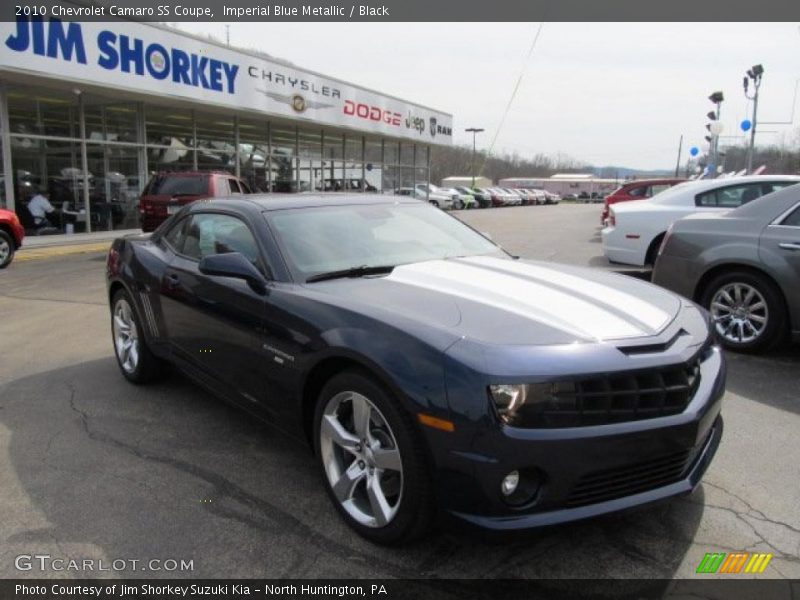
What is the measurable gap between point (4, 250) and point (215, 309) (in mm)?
9411

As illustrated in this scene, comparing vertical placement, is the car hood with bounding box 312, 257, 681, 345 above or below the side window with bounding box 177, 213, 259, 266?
below

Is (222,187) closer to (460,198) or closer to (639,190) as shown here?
(639,190)

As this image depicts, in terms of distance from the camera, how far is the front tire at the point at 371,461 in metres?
2.55

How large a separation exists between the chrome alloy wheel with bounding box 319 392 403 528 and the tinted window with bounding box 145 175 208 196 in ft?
34.9

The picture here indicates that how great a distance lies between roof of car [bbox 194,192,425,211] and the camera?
3.99m

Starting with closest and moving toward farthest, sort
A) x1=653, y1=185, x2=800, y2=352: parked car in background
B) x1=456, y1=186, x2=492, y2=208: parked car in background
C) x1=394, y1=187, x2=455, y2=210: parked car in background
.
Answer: x1=653, y1=185, x2=800, y2=352: parked car in background < x1=394, y1=187, x2=455, y2=210: parked car in background < x1=456, y1=186, x2=492, y2=208: parked car in background

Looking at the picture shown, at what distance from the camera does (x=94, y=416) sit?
172 inches

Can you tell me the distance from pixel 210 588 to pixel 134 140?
17.5 metres

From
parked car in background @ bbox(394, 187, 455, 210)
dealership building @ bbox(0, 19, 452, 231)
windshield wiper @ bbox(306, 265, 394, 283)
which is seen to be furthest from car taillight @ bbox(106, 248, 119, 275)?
parked car in background @ bbox(394, 187, 455, 210)

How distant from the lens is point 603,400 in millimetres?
2443

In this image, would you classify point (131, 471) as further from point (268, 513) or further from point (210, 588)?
point (210, 588)

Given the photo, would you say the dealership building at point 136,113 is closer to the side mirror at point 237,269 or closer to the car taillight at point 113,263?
the car taillight at point 113,263

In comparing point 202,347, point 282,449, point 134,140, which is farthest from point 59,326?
point 134,140

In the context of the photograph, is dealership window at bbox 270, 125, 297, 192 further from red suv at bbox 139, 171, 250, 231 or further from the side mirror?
the side mirror
